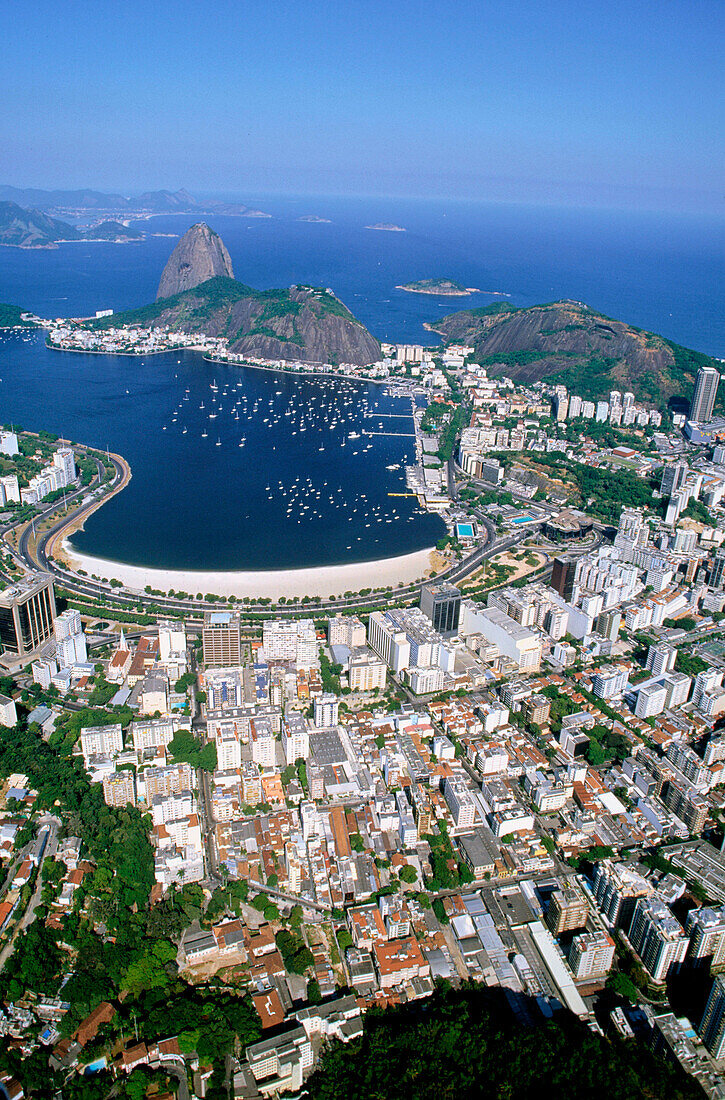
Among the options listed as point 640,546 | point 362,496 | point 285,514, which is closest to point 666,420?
point 640,546

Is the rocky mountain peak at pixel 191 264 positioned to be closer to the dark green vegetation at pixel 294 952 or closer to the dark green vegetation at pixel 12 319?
the dark green vegetation at pixel 12 319

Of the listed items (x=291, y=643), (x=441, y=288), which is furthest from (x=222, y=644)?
(x=441, y=288)

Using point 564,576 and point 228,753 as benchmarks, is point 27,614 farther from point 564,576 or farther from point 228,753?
point 564,576

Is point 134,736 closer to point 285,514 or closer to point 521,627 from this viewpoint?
point 521,627

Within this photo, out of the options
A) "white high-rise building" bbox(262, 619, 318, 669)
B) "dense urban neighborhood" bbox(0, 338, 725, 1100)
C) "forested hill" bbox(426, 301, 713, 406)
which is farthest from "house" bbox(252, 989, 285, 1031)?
"forested hill" bbox(426, 301, 713, 406)

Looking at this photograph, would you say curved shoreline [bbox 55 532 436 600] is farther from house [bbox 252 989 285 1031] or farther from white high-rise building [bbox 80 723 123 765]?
house [bbox 252 989 285 1031]
